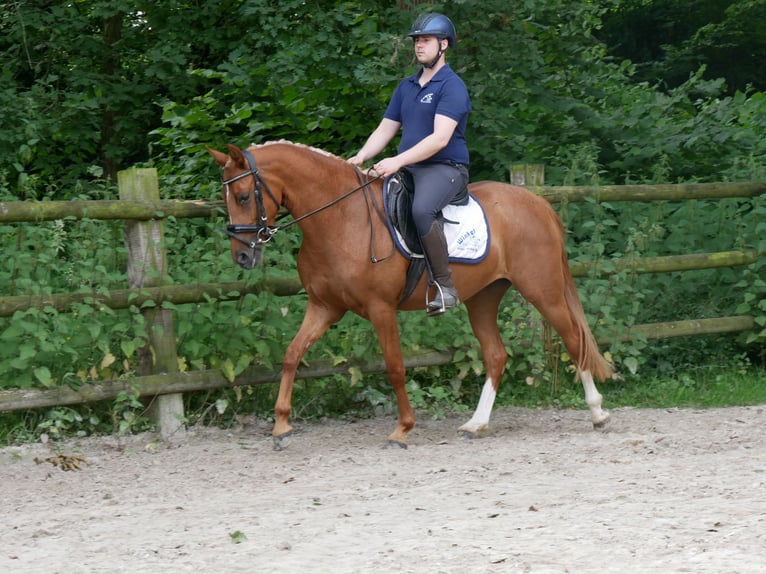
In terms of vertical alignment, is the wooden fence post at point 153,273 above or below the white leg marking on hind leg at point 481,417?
above

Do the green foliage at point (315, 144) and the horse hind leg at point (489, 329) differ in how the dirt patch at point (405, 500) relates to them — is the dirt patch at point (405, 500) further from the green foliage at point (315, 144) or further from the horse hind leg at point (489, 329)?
the green foliage at point (315, 144)

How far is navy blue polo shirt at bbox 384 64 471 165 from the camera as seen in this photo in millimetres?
6691

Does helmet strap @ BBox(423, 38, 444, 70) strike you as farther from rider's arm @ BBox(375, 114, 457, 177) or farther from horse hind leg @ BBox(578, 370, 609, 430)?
horse hind leg @ BBox(578, 370, 609, 430)

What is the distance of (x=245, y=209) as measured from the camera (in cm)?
632

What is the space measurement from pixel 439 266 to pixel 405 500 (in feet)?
5.70

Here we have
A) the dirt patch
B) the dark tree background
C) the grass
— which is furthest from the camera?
the dark tree background

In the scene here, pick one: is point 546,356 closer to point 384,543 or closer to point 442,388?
point 442,388

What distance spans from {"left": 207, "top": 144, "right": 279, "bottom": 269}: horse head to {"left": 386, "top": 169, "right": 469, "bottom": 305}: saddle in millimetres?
845

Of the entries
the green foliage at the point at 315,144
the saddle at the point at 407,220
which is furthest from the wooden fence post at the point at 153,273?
the saddle at the point at 407,220

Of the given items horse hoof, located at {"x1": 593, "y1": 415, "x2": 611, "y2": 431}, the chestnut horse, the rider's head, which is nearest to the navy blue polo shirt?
the rider's head

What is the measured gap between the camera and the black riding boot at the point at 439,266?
6.69 m

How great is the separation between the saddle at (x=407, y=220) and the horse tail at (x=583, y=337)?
1.23m

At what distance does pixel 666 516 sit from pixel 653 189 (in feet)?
14.5

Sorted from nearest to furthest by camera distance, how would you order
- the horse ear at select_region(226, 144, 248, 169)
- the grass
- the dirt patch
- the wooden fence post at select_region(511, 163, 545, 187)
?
the dirt patch, the horse ear at select_region(226, 144, 248, 169), the grass, the wooden fence post at select_region(511, 163, 545, 187)
